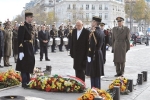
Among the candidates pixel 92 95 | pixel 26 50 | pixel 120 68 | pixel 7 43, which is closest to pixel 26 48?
pixel 26 50

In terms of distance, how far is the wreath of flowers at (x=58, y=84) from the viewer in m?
10.2

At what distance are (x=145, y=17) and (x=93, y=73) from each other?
296 ft

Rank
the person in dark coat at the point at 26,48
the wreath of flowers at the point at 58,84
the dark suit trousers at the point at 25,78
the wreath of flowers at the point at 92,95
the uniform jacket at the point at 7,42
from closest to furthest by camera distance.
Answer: the wreath of flowers at the point at 92,95 → the wreath of flowers at the point at 58,84 → the person in dark coat at the point at 26,48 → the dark suit trousers at the point at 25,78 → the uniform jacket at the point at 7,42

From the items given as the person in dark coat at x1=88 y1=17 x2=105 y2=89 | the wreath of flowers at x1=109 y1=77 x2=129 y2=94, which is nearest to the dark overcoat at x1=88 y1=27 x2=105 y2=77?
the person in dark coat at x1=88 y1=17 x2=105 y2=89

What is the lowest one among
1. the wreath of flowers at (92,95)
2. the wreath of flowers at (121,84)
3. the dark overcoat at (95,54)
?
the wreath of flowers at (121,84)

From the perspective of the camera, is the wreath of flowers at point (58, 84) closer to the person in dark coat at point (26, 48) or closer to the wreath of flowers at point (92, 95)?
the person in dark coat at point (26, 48)

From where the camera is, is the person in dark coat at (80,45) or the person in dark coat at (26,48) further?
the person in dark coat at (80,45)

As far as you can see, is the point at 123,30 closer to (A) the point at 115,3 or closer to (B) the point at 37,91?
(B) the point at 37,91

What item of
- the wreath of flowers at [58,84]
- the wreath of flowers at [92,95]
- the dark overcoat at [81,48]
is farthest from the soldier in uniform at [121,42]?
the wreath of flowers at [92,95]

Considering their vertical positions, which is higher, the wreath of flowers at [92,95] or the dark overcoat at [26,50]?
the dark overcoat at [26,50]

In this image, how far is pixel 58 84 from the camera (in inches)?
404

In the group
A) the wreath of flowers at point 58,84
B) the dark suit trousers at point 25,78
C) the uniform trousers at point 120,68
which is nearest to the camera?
the wreath of flowers at point 58,84

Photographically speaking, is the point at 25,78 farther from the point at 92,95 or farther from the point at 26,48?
the point at 92,95

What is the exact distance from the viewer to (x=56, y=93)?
10.1m
